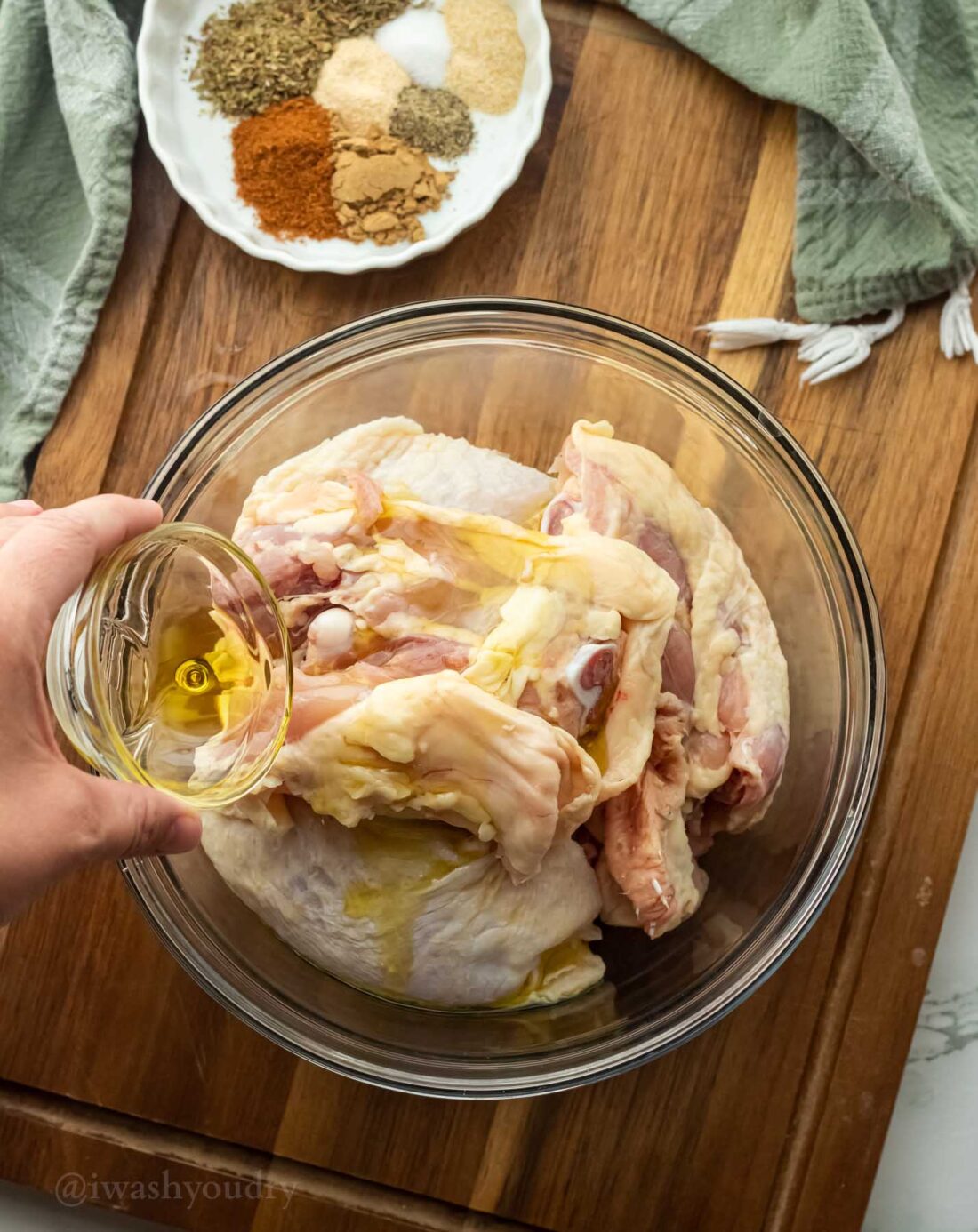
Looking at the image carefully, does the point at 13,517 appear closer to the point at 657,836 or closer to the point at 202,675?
the point at 202,675

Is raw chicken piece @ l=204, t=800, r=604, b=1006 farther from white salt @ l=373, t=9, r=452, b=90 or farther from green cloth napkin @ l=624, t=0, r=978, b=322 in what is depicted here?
white salt @ l=373, t=9, r=452, b=90

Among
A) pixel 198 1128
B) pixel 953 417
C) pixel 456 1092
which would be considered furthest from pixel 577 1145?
pixel 953 417

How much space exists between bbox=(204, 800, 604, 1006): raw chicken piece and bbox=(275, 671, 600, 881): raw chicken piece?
70 mm

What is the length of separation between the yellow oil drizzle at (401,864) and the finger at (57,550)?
18.4 inches

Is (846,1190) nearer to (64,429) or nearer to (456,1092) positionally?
(456,1092)

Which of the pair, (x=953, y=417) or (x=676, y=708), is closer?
(x=676, y=708)

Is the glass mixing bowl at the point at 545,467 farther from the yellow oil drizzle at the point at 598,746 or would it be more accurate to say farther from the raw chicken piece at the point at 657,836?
the yellow oil drizzle at the point at 598,746

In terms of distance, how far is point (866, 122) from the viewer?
1.61 m

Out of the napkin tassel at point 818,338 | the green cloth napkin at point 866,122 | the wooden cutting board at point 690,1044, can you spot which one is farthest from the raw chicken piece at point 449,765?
the green cloth napkin at point 866,122

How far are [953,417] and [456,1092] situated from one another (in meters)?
1.22

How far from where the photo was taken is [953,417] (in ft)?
5.43

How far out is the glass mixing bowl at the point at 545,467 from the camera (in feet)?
4.95

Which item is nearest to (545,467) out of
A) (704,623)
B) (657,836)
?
(704,623)

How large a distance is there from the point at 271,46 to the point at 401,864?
133cm
